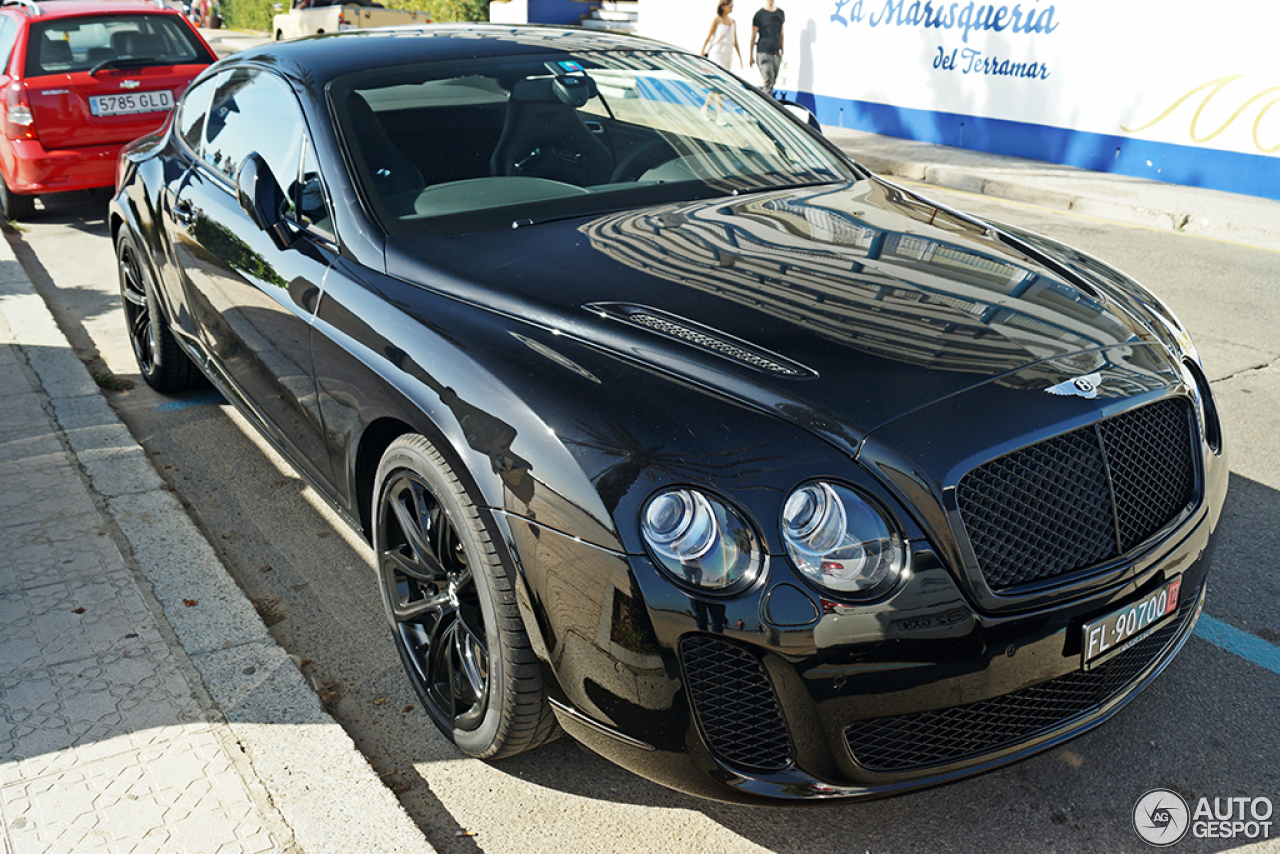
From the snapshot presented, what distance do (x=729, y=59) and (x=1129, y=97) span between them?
6134 millimetres

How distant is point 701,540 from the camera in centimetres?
201

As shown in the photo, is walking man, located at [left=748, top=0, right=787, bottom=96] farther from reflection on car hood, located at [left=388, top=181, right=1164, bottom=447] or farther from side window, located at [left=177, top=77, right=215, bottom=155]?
reflection on car hood, located at [left=388, top=181, right=1164, bottom=447]

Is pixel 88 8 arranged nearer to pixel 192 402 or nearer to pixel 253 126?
pixel 192 402

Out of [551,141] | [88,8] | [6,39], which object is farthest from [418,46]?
[6,39]

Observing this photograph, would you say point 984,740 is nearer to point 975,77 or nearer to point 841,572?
point 841,572

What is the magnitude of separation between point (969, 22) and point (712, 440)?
40.0 feet

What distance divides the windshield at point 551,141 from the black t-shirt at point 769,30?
1125cm

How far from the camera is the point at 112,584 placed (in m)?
3.37

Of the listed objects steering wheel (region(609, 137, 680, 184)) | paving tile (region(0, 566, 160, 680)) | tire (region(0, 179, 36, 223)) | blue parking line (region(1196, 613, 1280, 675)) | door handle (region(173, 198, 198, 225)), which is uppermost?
steering wheel (region(609, 137, 680, 184))

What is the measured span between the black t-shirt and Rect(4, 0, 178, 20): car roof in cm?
793

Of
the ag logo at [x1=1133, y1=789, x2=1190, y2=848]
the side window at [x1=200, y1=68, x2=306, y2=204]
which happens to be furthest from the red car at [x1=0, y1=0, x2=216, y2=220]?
the ag logo at [x1=1133, y1=789, x2=1190, y2=848]

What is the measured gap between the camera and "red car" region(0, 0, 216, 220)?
834 cm

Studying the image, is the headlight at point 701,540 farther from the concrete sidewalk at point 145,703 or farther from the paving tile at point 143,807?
the paving tile at point 143,807

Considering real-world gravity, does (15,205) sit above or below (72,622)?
below
